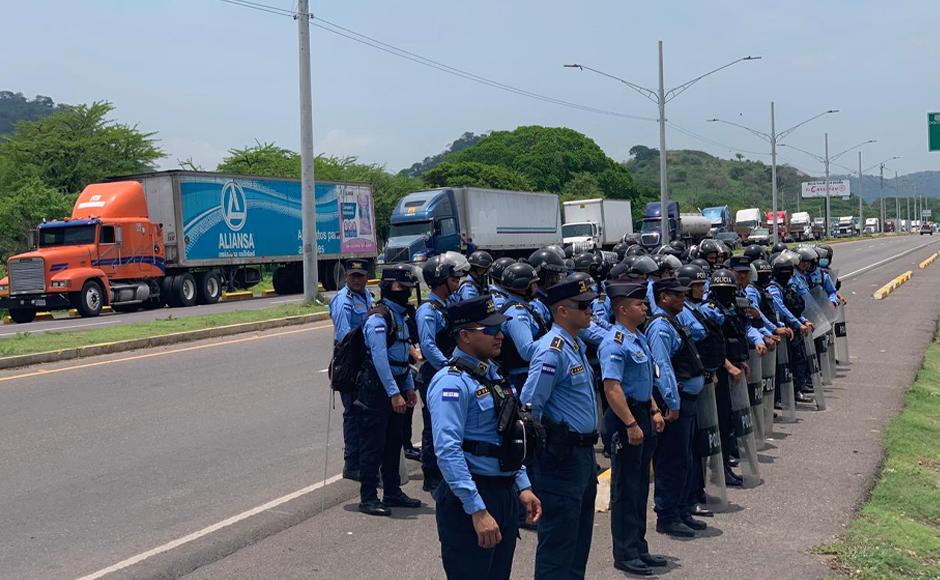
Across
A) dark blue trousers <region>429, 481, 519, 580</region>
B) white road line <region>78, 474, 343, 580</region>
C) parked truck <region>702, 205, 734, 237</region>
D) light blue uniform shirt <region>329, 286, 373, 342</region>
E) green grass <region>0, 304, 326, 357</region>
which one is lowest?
white road line <region>78, 474, 343, 580</region>

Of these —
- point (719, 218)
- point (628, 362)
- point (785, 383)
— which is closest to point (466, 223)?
point (785, 383)

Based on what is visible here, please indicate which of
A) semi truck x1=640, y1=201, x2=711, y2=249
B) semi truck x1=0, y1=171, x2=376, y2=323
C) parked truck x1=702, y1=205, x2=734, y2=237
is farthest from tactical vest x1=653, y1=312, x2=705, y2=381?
parked truck x1=702, y1=205, x2=734, y2=237

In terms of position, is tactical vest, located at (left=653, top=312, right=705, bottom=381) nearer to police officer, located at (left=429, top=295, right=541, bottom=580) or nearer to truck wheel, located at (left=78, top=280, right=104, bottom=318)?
police officer, located at (left=429, top=295, right=541, bottom=580)

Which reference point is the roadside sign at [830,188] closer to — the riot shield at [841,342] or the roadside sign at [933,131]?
the roadside sign at [933,131]

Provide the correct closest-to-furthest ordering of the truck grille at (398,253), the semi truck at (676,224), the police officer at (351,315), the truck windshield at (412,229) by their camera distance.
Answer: the police officer at (351,315) → the truck grille at (398,253) → the truck windshield at (412,229) → the semi truck at (676,224)

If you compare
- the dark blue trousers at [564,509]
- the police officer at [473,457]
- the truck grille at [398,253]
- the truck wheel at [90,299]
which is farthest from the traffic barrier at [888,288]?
the police officer at [473,457]

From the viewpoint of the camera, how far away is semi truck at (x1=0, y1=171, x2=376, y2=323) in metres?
25.7

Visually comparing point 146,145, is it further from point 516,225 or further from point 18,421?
point 18,421

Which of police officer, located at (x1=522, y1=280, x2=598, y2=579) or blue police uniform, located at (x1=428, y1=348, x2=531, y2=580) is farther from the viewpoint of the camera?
police officer, located at (x1=522, y1=280, x2=598, y2=579)

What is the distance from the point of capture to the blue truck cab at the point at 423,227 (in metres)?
34.8

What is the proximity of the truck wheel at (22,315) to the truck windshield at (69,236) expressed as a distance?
1893 millimetres

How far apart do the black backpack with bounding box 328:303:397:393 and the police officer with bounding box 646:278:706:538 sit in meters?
→ 1.90

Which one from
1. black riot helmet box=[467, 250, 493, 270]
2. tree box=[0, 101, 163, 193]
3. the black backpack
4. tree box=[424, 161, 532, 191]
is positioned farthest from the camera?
tree box=[424, 161, 532, 191]

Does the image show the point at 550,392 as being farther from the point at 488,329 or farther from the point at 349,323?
the point at 349,323
